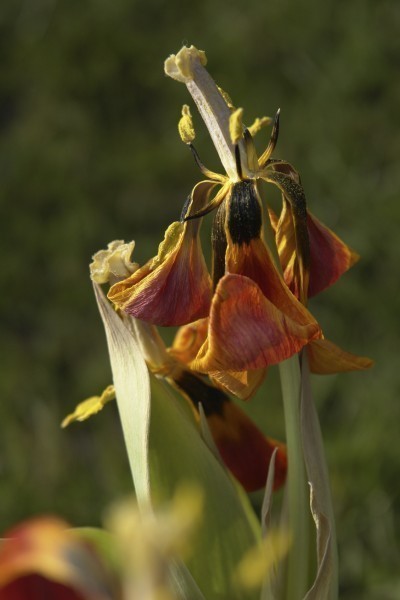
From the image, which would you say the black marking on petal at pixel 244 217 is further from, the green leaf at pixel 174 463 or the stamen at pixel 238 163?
the green leaf at pixel 174 463

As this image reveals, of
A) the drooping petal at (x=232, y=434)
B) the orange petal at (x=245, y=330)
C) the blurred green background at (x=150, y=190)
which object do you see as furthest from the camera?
the blurred green background at (x=150, y=190)

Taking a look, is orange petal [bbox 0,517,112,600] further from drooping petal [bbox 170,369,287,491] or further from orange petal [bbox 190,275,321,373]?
drooping petal [bbox 170,369,287,491]

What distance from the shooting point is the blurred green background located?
1871 millimetres

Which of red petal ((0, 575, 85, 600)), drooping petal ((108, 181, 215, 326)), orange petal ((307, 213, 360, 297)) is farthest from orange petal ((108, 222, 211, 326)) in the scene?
red petal ((0, 575, 85, 600))

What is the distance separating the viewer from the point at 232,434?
41.7 inches

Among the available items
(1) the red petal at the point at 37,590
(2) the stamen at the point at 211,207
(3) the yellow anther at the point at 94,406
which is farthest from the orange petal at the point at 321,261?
(1) the red petal at the point at 37,590

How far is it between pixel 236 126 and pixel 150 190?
1.59 meters

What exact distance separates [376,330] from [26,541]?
1.58 m

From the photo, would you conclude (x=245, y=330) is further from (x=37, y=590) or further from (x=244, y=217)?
(x=37, y=590)

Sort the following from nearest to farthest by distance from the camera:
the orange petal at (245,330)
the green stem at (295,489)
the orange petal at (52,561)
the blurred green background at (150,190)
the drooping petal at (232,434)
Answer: the orange petal at (52,561) → the orange petal at (245,330) → the green stem at (295,489) → the drooping petal at (232,434) → the blurred green background at (150,190)

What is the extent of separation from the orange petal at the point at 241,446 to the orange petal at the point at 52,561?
472 mm

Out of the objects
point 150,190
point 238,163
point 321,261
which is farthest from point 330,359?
point 150,190

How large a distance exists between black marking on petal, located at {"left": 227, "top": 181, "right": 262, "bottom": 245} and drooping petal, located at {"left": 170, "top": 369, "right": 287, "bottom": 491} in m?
0.20

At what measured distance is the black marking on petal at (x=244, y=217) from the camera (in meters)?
0.89
